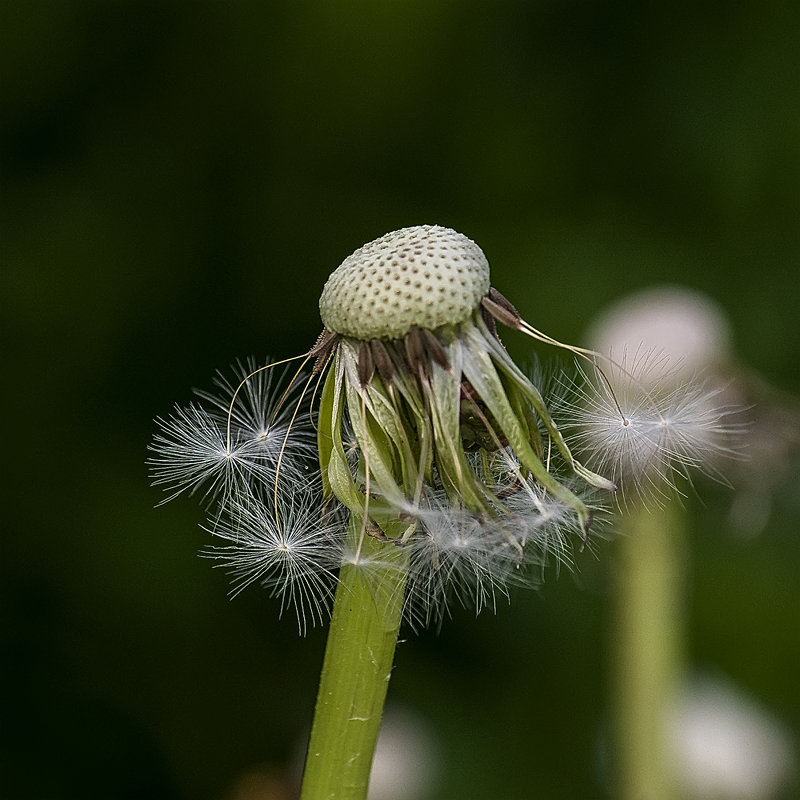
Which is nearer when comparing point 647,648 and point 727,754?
point 647,648

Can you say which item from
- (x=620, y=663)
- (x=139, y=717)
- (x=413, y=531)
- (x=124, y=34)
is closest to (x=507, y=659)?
(x=139, y=717)

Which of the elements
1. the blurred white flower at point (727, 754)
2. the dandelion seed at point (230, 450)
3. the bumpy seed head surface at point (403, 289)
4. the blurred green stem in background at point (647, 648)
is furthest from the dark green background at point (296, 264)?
the bumpy seed head surface at point (403, 289)

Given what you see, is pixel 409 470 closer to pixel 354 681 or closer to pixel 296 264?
pixel 354 681

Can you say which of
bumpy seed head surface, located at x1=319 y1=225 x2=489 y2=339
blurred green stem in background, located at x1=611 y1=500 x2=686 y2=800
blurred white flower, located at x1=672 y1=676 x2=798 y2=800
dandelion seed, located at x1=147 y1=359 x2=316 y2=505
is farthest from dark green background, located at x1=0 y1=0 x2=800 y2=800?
bumpy seed head surface, located at x1=319 y1=225 x2=489 y2=339

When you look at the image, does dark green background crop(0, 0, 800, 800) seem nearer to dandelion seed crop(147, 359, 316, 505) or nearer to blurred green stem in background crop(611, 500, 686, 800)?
blurred green stem in background crop(611, 500, 686, 800)

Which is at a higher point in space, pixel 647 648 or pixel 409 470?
pixel 647 648

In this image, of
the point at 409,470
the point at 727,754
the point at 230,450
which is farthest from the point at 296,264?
the point at 409,470
